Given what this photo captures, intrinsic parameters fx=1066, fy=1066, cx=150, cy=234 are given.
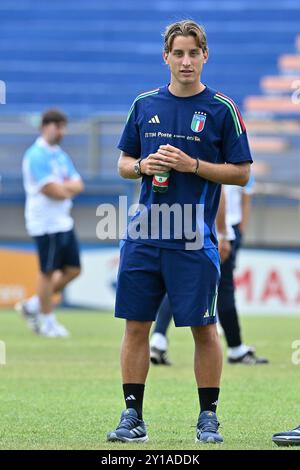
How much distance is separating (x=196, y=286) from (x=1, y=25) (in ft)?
63.3

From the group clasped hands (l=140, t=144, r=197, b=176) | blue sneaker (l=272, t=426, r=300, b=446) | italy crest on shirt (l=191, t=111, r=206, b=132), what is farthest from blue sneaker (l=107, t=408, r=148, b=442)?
italy crest on shirt (l=191, t=111, r=206, b=132)

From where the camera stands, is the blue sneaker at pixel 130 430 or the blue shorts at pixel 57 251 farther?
the blue shorts at pixel 57 251

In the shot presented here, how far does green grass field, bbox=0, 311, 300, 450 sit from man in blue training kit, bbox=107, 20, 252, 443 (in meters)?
0.32

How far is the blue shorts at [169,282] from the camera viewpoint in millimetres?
5652

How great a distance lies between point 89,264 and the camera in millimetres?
15422

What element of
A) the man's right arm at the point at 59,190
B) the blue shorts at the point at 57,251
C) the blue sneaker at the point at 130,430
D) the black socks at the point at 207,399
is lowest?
the blue sneaker at the point at 130,430

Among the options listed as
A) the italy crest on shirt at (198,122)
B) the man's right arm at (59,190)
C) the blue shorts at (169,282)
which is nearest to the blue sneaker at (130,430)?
the blue shorts at (169,282)

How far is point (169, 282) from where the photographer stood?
5.70 metres

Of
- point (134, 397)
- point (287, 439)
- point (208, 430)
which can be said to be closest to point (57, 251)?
point (134, 397)

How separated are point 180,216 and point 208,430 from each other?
1.13 metres

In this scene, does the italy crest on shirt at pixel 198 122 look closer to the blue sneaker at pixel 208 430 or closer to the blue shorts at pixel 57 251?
the blue sneaker at pixel 208 430

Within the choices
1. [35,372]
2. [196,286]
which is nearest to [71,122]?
[35,372]

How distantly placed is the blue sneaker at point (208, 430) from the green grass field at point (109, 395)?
6cm

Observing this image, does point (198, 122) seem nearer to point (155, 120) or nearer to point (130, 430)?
point (155, 120)
